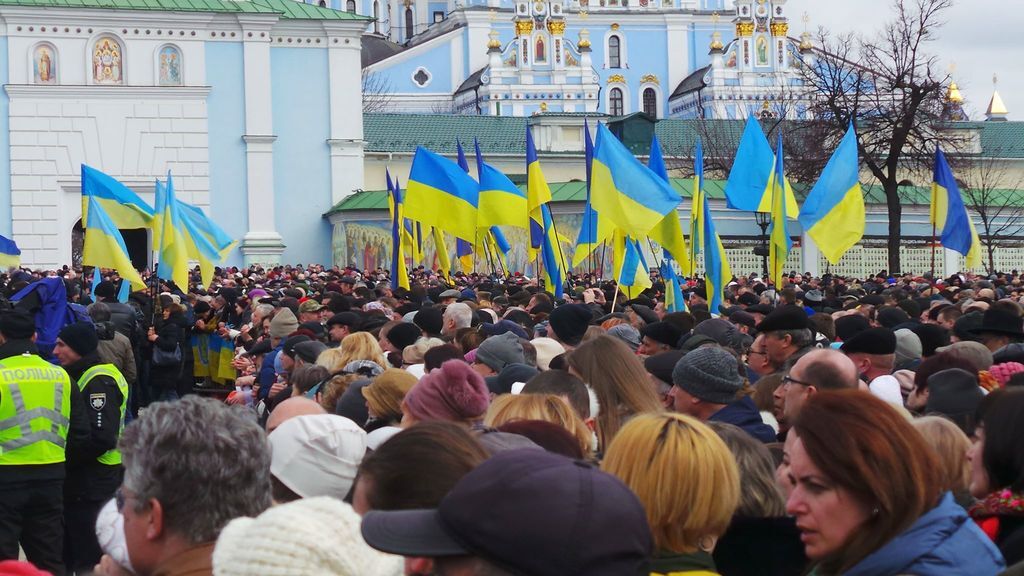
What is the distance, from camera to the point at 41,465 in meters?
7.73

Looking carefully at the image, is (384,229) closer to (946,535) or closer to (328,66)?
(328,66)

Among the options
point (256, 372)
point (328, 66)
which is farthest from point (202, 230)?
point (328, 66)

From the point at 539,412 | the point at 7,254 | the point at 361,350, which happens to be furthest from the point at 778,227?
the point at 7,254

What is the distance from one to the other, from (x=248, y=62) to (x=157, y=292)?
23.2 metres

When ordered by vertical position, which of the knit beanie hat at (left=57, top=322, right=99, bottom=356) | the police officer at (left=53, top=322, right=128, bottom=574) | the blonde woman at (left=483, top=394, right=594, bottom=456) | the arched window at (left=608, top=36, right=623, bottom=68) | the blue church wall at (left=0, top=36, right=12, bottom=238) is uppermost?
the arched window at (left=608, top=36, right=623, bottom=68)

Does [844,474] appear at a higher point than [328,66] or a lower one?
lower

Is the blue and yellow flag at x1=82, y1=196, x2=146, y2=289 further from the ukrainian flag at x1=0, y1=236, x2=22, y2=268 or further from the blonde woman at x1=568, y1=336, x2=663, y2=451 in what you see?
the blonde woman at x1=568, y1=336, x2=663, y2=451

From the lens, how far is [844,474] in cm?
331

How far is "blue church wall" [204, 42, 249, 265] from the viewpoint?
3753 centimetres

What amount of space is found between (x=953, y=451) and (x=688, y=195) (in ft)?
101

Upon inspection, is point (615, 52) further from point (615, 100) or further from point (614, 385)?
point (614, 385)

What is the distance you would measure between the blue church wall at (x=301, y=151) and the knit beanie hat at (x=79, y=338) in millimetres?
29927

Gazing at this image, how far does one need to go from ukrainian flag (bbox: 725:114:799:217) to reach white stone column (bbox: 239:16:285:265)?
75.1 feet

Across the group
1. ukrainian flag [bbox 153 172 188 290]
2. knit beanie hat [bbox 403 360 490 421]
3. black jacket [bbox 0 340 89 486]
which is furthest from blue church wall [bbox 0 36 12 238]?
knit beanie hat [bbox 403 360 490 421]
